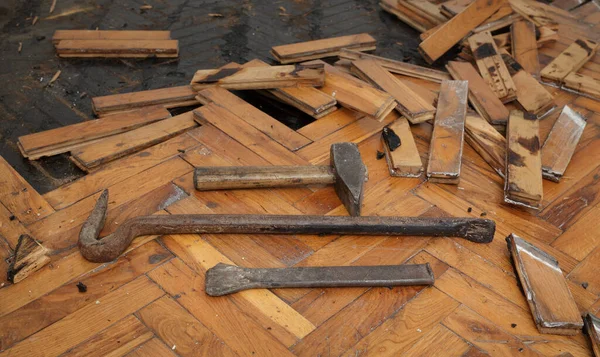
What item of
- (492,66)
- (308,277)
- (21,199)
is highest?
(492,66)

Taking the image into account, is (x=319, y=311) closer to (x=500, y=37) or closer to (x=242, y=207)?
(x=242, y=207)

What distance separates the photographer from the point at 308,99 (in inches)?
140

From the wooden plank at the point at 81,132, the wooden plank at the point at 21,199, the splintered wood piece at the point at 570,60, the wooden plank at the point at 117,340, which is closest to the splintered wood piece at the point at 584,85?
the splintered wood piece at the point at 570,60

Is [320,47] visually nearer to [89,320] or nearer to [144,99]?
[144,99]

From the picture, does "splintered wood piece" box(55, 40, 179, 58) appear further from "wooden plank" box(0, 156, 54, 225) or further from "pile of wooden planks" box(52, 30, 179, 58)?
"wooden plank" box(0, 156, 54, 225)

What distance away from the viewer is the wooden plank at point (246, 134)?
3.24 meters

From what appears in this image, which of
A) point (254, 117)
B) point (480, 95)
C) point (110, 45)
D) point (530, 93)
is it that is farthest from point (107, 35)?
point (530, 93)

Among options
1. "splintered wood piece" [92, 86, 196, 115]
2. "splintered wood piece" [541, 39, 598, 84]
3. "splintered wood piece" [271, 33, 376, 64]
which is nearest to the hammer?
"splintered wood piece" [92, 86, 196, 115]

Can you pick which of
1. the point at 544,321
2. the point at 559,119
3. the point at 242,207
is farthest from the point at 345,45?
the point at 544,321

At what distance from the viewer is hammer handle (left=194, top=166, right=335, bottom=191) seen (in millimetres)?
2945

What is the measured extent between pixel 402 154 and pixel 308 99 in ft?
2.22

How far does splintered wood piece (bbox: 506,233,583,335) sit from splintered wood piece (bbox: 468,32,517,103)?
1361 mm

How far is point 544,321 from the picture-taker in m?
2.43

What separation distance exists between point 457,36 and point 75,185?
2.75m
